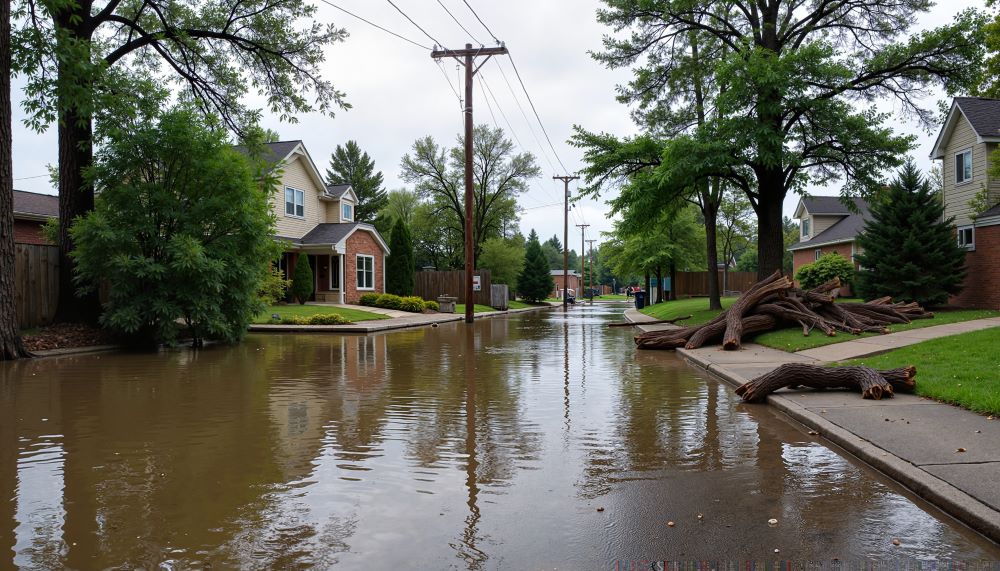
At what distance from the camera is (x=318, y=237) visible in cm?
3331

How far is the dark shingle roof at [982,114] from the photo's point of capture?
21.6m

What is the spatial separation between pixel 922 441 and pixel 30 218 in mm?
30497

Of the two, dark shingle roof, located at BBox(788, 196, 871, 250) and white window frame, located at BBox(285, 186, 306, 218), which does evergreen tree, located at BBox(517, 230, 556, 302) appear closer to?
dark shingle roof, located at BBox(788, 196, 871, 250)

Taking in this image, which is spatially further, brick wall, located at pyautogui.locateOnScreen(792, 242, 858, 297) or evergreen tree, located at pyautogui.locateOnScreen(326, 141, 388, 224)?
evergreen tree, located at pyautogui.locateOnScreen(326, 141, 388, 224)

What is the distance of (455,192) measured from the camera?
55.9 metres

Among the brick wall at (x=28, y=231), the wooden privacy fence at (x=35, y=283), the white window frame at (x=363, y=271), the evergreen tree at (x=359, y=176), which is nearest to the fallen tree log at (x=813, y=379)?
the wooden privacy fence at (x=35, y=283)

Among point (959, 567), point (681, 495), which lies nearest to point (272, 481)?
point (681, 495)

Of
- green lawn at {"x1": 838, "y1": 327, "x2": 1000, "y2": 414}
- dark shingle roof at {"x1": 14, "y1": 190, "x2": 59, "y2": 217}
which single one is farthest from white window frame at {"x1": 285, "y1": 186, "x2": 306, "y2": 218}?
green lawn at {"x1": 838, "y1": 327, "x2": 1000, "y2": 414}

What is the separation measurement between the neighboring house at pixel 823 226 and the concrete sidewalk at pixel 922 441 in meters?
Result: 29.4

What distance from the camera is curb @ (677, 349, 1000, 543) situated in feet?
12.7

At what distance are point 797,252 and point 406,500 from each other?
41677mm

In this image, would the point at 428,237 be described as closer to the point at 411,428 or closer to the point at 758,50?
the point at 758,50

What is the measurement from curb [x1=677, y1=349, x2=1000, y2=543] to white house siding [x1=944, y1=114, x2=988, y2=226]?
745 inches

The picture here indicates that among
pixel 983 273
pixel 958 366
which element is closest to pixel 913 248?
pixel 983 273
